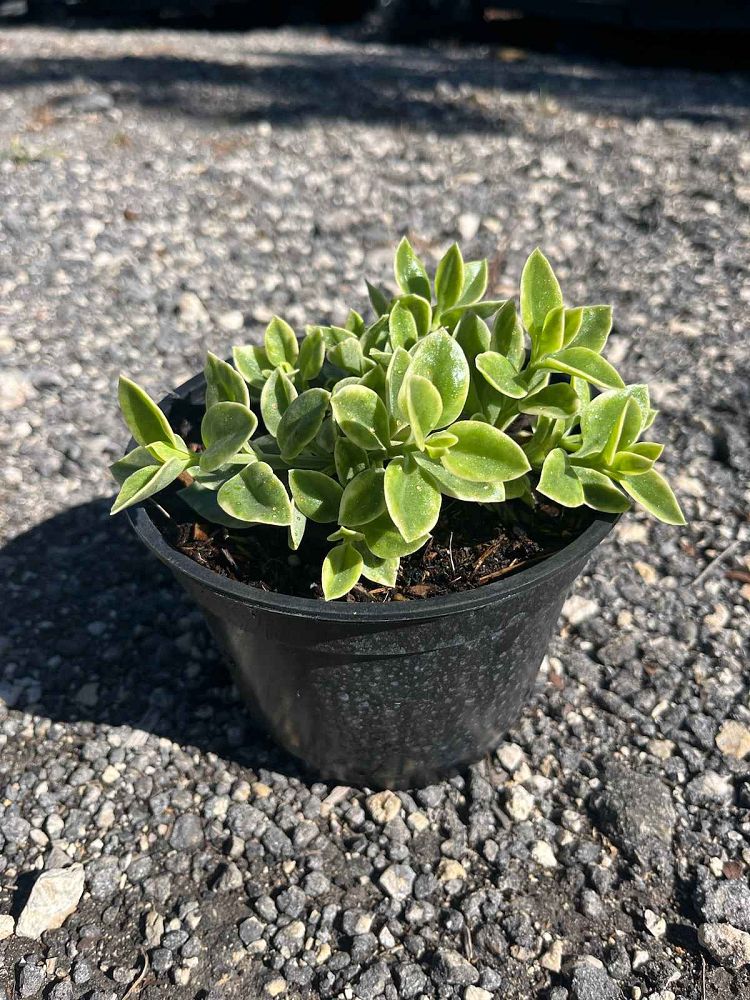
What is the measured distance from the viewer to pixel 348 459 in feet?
4.78

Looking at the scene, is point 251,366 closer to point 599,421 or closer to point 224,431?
point 224,431

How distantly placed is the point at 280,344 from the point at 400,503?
0.50m

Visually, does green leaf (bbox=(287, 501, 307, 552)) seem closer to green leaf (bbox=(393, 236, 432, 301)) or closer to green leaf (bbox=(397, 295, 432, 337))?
green leaf (bbox=(397, 295, 432, 337))

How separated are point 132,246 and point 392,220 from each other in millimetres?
1037

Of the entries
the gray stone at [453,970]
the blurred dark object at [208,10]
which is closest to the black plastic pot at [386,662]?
the gray stone at [453,970]

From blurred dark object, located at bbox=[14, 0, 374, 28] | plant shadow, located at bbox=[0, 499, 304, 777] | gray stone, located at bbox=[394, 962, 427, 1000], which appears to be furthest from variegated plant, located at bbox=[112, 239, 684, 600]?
blurred dark object, located at bbox=[14, 0, 374, 28]

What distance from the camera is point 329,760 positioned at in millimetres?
1733

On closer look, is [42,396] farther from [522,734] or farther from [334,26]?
[334,26]

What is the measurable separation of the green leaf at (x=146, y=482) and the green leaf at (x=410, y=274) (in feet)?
1.82

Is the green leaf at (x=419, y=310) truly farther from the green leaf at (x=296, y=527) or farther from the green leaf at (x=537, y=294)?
the green leaf at (x=296, y=527)

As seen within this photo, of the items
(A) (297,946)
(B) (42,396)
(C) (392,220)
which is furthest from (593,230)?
(A) (297,946)

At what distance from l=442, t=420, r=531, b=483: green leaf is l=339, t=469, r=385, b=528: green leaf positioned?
11cm

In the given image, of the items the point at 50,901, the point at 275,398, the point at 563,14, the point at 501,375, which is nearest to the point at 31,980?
the point at 50,901

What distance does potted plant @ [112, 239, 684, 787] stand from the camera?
137cm
